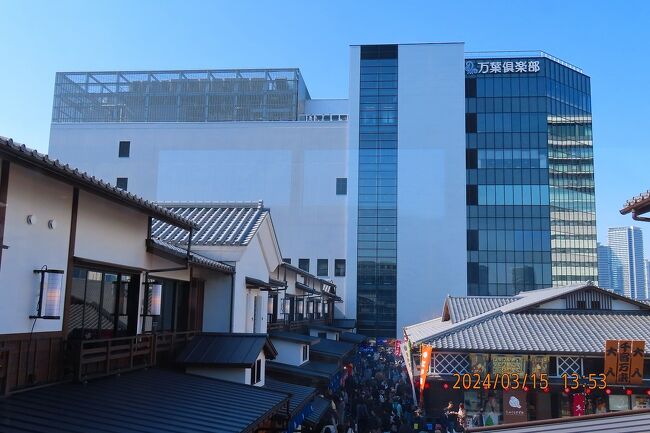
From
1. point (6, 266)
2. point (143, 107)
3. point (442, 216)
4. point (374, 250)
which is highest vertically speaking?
point (143, 107)

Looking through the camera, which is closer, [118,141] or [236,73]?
[118,141]

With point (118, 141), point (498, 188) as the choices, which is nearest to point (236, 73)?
point (118, 141)

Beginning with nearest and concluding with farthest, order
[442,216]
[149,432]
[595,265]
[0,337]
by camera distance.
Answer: [149,432] → [0,337] → [442,216] → [595,265]

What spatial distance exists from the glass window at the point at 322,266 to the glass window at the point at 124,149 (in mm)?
25076

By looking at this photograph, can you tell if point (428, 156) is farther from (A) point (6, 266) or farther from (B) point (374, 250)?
(A) point (6, 266)

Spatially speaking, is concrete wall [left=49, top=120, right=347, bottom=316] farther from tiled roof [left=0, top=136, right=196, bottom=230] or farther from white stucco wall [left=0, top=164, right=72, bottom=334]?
white stucco wall [left=0, top=164, right=72, bottom=334]

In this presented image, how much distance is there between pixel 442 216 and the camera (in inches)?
2461

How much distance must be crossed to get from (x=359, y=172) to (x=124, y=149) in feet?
88.5

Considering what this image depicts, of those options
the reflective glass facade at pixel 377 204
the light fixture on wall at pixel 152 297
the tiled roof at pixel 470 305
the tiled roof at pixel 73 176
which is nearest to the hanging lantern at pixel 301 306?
the tiled roof at pixel 470 305

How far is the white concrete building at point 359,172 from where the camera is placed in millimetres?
61906

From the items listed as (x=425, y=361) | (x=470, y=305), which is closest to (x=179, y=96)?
(x=470, y=305)

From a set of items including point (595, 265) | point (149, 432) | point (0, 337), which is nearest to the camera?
point (149, 432)

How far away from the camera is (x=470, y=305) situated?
29875 mm

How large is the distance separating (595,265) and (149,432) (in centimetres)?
7297
